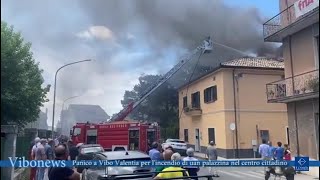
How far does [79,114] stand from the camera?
404ft

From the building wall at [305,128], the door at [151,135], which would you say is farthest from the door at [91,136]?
the building wall at [305,128]

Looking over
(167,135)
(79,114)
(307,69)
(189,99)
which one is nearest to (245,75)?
(189,99)

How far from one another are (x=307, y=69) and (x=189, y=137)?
22227mm

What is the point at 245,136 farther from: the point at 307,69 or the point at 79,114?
the point at 79,114

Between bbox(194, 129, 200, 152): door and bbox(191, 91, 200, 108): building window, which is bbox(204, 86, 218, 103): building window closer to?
bbox(191, 91, 200, 108): building window

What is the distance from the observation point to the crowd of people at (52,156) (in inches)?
205

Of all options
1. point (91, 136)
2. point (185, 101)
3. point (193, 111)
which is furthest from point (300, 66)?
point (185, 101)

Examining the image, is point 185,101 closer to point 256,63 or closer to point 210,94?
point 210,94

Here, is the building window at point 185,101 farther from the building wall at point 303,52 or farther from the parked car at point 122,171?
the parked car at point 122,171

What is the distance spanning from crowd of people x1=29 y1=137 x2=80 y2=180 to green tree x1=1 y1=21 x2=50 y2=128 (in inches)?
52.5

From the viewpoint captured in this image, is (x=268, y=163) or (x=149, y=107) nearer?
(x=268, y=163)

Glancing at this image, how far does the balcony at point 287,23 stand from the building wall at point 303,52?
28 cm

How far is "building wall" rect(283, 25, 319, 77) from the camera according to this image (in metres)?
14.9

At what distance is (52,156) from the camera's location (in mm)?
13914
